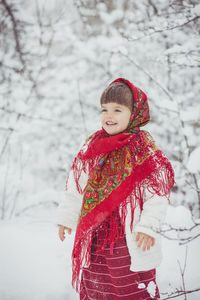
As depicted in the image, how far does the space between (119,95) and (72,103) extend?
13.7ft

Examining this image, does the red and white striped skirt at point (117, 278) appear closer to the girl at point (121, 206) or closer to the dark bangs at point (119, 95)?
the girl at point (121, 206)

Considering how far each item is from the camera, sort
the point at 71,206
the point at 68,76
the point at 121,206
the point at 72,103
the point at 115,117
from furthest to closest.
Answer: the point at 72,103 → the point at 68,76 → the point at 71,206 → the point at 115,117 → the point at 121,206

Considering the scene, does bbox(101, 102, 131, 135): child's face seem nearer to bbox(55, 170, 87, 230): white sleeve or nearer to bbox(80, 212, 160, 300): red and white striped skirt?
bbox(55, 170, 87, 230): white sleeve

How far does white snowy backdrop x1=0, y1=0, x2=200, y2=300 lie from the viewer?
1.93 metres

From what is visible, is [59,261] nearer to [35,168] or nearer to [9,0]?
[9,0]

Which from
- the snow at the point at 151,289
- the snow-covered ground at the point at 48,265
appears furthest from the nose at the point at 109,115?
the snow at the point at 151,289

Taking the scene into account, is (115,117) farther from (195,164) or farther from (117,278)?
(117,278)

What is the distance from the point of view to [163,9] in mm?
3398

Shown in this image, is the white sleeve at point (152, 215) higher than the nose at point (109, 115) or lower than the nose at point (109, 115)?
lower

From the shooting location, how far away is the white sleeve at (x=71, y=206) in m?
1.46

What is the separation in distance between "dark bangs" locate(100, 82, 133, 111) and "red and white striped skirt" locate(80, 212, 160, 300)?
0.78m

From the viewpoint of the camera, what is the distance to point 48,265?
210 cm

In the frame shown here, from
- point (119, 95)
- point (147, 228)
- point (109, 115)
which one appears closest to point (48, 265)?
point (147, 228)

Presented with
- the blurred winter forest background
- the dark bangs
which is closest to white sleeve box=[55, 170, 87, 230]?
the dark bangs
